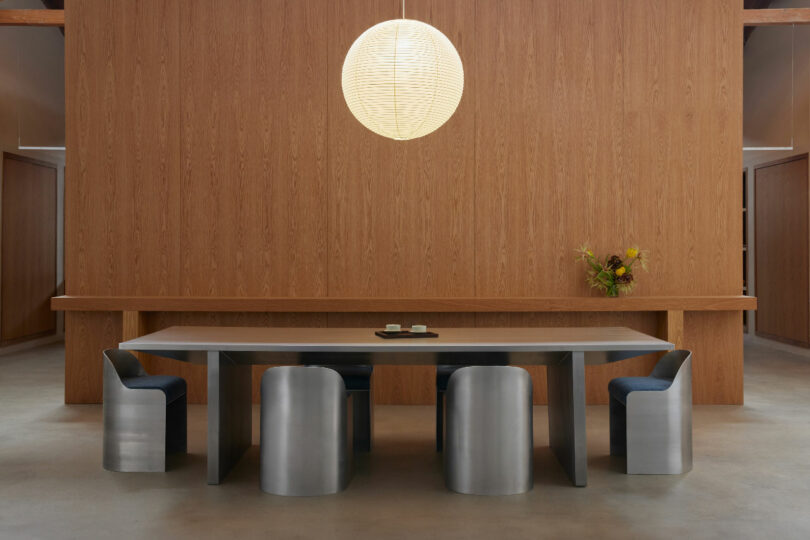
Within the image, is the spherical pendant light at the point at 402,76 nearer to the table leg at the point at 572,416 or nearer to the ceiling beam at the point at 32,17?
the table leg at the point at 572,416

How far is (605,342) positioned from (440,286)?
7.12 ft

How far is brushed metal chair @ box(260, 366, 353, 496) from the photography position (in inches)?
135

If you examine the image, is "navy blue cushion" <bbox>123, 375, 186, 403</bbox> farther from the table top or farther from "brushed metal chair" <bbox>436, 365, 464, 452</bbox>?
"brushed metal chair" <bbox>436, 365, 464, 452</bbox>

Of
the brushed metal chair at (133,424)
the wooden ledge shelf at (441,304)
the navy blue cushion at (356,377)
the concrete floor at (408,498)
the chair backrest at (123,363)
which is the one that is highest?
the wooden ledge shelf at (441,304)

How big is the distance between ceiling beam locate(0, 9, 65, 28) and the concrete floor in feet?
11.2

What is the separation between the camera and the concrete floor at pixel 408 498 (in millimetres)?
2996

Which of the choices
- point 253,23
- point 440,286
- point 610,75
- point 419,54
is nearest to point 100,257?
point 253,23

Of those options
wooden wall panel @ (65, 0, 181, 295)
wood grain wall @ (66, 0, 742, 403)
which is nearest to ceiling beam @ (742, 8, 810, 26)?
wood grain wall @ (66, 0, 742, 403)

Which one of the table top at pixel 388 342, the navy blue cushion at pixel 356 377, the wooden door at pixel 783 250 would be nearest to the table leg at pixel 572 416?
the table top at pixel 388 342

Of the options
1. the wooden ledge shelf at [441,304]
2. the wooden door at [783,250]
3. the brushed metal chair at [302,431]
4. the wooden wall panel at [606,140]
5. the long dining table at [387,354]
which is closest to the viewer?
the brushed metal chair at [302,431]

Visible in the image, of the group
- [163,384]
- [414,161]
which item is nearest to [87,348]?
[163,384]

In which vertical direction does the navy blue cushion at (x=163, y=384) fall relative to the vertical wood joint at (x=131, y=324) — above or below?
below

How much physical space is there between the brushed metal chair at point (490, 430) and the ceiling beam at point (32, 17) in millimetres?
4884

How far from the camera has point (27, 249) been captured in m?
9.61
